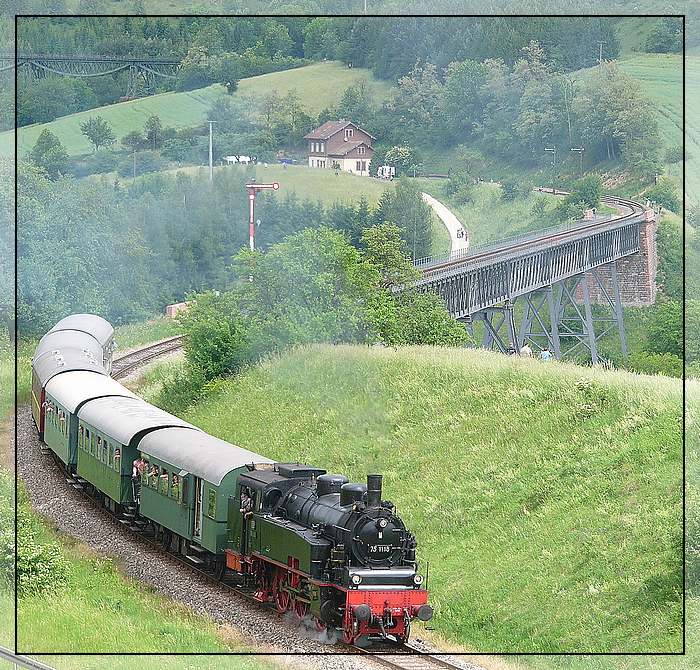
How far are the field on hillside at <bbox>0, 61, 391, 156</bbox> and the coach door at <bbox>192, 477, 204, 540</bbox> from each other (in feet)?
12.7

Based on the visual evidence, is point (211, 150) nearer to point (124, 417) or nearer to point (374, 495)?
point (124, 417)

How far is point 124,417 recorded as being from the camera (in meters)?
15.2

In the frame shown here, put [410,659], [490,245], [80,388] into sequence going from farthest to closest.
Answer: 1. [80,388]
2. [490,245]
3. [410,659]

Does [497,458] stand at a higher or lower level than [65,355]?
lower

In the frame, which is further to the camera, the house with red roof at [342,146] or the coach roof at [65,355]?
the coach roof at [65,355]

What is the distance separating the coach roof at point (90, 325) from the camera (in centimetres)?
1445

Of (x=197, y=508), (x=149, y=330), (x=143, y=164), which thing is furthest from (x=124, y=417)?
(x=143, y=164)

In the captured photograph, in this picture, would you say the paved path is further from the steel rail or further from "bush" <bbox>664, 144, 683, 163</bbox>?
the steel rail

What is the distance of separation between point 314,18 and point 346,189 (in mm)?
1861

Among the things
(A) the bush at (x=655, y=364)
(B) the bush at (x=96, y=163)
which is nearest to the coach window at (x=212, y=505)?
(B) the bush at (x=96, y=163)

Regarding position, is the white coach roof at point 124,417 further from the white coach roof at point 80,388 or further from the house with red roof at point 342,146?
the house with red roof at point 342,146

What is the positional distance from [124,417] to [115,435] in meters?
0.24

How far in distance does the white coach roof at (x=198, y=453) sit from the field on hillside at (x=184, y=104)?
3.32 metres

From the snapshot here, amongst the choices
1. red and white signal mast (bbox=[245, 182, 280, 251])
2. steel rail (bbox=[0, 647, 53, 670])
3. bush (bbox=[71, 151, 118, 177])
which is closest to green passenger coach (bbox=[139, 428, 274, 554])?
red and white signal mast (bbox=[245, 182, 280, 251])
